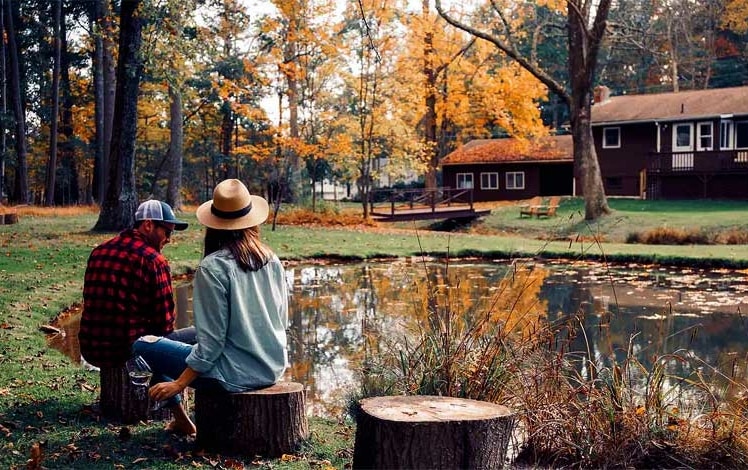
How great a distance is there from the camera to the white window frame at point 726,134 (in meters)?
37.9

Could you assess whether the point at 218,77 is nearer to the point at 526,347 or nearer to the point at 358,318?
the point at 358,318

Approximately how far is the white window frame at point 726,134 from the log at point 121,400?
120ft

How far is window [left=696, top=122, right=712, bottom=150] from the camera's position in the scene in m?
38.5

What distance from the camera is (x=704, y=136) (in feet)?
127

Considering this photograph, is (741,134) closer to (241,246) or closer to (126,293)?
(126,293)

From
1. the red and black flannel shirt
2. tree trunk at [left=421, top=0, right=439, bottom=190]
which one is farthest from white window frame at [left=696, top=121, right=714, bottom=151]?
the red and black flannel shirt

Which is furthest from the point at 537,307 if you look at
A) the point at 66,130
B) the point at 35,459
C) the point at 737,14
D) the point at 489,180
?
the point at 737,14

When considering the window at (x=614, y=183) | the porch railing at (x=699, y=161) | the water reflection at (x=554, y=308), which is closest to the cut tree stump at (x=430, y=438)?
the water reflection at (x=554, y=308)

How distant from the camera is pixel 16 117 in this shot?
33969 millimetres

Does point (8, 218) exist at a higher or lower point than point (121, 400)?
higher

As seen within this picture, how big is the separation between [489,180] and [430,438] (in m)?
42.9

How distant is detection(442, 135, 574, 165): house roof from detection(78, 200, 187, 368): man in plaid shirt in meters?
37.1

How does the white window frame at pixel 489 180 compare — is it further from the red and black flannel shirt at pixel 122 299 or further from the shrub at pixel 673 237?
the red and black flannel shirt at pixel 122 299

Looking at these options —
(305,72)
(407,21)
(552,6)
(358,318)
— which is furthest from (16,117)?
(358,318)
